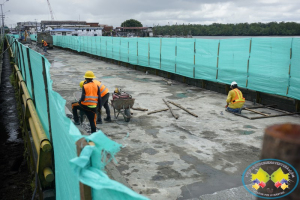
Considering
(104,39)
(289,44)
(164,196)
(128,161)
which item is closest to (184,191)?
(164,196)

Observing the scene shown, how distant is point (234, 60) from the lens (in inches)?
512

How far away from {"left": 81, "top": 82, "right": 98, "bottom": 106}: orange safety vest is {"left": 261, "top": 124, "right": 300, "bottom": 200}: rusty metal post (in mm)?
6704

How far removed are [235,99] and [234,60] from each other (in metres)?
3.44

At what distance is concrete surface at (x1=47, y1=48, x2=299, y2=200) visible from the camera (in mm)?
5512

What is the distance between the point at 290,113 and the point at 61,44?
147 feet

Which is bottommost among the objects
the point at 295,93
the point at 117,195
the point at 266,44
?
the point at 295,93

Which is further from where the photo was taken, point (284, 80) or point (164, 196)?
point (284, 80)

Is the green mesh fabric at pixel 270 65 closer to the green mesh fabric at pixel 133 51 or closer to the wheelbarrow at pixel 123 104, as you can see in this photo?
the wheelbarrow at pixel 123 104

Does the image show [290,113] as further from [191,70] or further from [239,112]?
[191,70]

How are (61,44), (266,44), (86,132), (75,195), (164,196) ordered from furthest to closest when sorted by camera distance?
(61,44)
(266,44)
(86,132)
(164,196)
(75,195)

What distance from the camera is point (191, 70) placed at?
15.9 m

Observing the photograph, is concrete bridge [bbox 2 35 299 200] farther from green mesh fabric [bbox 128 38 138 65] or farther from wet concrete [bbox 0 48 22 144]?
green mesh fabric [bbox 128 38 138 65]

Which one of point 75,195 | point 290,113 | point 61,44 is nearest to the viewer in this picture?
point 75,195

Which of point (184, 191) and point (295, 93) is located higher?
point (295, 93)
